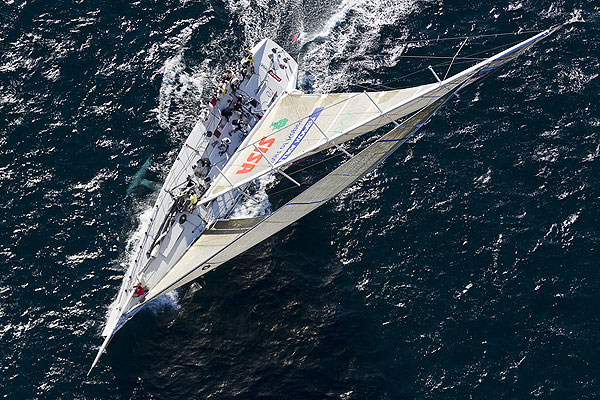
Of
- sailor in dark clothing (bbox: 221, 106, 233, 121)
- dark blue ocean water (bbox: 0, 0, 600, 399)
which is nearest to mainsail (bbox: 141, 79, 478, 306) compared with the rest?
dark blue ocean water (bbox: 0, 0, 600, 399)

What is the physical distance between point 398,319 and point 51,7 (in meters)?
44.4

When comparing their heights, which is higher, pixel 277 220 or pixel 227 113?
pixel 227 113

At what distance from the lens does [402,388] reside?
46.6 meters

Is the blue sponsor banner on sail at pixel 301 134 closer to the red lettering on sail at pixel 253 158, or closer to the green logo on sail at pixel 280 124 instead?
the red lettering on sail at pixel 253 158

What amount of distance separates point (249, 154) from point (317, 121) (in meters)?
5.55

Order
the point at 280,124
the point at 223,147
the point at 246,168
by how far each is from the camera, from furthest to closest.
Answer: the point at 223,147 < the point at 280,124 < the point at 246,168

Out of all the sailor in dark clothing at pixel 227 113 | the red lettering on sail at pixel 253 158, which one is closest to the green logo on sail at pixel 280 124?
the red lettering on sail at pixel 253 158

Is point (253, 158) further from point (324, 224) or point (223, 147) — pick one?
point (324, 224)

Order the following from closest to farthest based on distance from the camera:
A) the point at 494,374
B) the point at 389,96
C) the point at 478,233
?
the point at 389,96 < the point at 494,374 < the point at 478,233

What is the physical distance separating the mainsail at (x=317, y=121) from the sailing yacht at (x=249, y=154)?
8 centimetres

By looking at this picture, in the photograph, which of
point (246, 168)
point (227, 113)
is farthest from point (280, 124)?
point (227, 113)

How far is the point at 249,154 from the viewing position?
44.8 m

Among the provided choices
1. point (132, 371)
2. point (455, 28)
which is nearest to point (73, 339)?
point (132, 371)

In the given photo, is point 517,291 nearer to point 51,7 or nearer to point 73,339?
point 73,339
